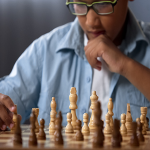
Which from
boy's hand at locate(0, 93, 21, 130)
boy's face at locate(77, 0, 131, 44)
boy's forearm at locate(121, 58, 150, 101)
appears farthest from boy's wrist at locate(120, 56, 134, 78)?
boy's hand at locate(0, 93, 21, 130)

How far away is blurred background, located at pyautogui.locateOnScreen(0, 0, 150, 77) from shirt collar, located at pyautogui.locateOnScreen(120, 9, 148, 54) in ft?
2.84

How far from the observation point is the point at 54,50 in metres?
1.76

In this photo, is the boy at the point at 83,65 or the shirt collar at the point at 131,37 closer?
the boy at the point at 83,65

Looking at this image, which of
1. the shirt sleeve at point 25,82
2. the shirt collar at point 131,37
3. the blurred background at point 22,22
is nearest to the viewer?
the shirt sleeve at point 25,82

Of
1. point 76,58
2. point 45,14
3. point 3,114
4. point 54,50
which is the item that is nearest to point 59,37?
point 54,50

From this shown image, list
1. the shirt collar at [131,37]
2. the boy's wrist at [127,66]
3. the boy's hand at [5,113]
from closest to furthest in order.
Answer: the boy's hand at [5,113], the boy's wrist at [127,66], the shirt collar at [131,37]

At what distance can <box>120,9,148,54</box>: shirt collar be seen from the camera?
5.40 feet

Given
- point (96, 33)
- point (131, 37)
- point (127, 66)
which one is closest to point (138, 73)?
point (127, 66)

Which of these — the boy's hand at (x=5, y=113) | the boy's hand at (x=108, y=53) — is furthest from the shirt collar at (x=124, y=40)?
the boy's hand at (x=5, y=113)

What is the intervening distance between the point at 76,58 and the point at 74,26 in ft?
0.87

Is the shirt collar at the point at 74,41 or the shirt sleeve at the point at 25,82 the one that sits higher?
the shirt collar at the point at 74,41

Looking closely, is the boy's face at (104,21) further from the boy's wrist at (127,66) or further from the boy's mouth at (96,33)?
the boy's wrist at (127,66)

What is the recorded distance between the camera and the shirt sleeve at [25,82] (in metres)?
1.54

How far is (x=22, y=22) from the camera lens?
2.53 metres
